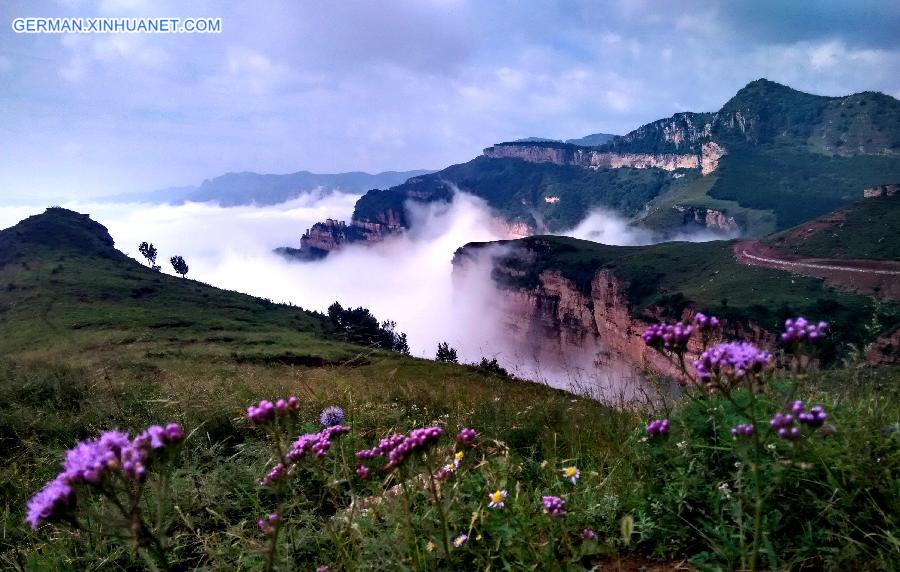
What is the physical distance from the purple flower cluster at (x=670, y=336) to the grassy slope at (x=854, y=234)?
10573 cm

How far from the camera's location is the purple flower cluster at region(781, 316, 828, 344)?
264 centimetres

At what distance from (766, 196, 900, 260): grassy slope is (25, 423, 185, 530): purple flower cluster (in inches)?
4260

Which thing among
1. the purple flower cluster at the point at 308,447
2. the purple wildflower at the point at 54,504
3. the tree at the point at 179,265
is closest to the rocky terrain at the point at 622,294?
the purple flower cluster at the point at 308,447

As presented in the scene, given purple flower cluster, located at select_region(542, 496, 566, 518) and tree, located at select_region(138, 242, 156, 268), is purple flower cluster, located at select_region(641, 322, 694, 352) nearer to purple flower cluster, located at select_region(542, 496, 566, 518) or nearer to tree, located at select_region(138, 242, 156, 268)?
purple flower cluster, located at select_region(542, 496, 566, 518)

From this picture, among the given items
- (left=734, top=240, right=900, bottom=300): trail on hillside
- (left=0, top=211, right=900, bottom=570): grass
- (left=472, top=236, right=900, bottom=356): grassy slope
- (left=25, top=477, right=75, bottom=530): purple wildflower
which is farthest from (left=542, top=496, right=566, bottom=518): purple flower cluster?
(left=734, top=240, right=900, bottom=300): trail on hillside

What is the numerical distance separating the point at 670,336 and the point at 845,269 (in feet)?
337

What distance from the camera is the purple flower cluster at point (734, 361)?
8.09 ft

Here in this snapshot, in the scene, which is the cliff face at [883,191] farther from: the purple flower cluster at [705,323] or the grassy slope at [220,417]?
the purple flower cluster at [705,323]

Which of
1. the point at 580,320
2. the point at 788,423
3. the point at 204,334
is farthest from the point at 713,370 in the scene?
the point at 580,320

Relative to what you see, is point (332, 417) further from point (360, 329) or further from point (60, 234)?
point (60, 234)

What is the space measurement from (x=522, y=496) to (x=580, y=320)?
137 meters

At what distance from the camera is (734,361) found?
2564 mm

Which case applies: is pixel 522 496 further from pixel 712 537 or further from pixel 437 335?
pixel 437 335

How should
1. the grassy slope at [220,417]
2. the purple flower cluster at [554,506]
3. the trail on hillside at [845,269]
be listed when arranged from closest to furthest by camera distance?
the purple flower cluster at [554,506], the grassy slope at [220,417], the trail on hillside at [845,269]
